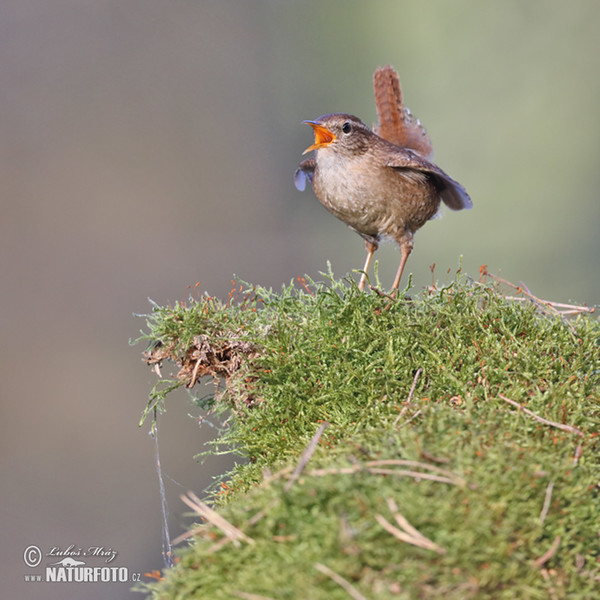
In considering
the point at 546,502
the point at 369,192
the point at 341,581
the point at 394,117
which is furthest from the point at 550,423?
the point at 394,117

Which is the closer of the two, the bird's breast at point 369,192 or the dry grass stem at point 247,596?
the dry grass stem at point 247,596

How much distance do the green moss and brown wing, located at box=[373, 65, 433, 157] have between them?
166 cm

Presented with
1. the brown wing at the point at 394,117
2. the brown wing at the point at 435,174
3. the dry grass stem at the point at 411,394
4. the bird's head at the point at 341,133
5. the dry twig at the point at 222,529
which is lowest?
the dry twig at the point at 222,529

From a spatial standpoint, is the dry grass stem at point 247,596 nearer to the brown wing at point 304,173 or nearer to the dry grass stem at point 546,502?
the dry grass stem at point 546,502

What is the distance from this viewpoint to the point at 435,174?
115 inches

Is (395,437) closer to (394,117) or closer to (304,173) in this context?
(304,173)

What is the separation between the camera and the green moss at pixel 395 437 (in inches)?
40.5

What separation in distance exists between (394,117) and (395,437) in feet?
8.17

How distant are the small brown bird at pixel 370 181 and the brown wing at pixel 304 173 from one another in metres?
0.38

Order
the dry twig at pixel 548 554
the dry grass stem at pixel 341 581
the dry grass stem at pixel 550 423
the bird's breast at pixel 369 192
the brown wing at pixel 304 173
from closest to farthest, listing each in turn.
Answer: the dry grass stem at pixel 341 581 → the dry twig at pixel 548 554 → the dry grass stem at pixel 550 423 → the bird's breast at pixel 369 192 → the brown wing at pixel 304 173

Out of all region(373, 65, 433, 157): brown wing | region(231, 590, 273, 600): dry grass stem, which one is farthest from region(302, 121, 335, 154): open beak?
region(231, 590, 273, 600): dry grass stem

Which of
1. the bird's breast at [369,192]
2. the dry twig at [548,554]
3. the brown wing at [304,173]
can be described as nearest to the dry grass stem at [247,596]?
the dry twig at [548,554]

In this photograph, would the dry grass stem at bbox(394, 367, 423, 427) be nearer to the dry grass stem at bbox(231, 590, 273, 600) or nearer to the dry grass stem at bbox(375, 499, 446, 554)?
the dry grass stem at bbox(375, 499, 446, 554)

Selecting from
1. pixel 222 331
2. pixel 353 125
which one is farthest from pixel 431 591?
pixel 353 125
